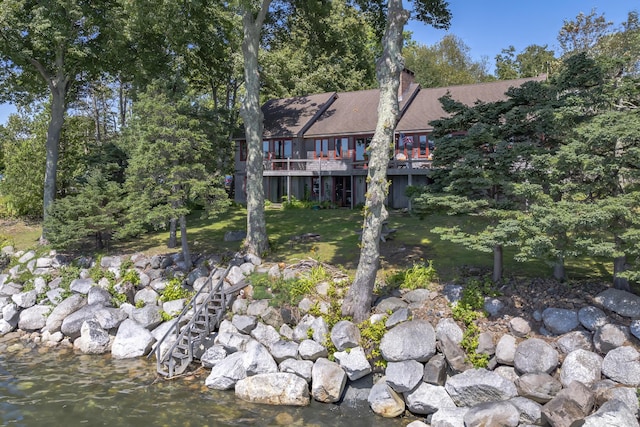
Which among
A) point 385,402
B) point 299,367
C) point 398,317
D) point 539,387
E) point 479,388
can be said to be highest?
point 398,317

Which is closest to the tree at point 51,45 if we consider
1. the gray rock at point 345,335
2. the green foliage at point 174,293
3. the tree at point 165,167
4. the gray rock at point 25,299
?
the gray rock at point 25,299

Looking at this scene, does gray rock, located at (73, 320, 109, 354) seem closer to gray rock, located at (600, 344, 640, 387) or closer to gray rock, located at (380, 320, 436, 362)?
gray rock, located at (380, 320, 436, 362)

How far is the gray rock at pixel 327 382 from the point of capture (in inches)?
500

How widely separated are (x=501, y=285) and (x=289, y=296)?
7.06 m

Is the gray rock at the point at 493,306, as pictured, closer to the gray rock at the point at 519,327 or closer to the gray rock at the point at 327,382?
the gray rock at the point at 519,327

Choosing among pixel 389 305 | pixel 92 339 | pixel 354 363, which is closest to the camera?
pixel 354 363

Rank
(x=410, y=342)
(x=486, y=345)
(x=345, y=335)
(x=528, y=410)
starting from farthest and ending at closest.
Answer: (x=345, y=335), (x=410, y=342), (x=486, y=345), (x=528, y=410)

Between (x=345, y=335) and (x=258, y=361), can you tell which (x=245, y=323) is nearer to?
(x=258, y=361)

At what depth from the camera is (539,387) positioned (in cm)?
1147

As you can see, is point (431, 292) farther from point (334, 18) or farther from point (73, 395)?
point (334, 18)

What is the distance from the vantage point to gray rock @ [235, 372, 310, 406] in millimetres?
12641

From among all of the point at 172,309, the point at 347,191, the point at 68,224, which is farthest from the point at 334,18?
the point at 172,309

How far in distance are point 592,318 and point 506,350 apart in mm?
2456

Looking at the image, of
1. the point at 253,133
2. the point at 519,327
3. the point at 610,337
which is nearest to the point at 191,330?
the point at 253,133
